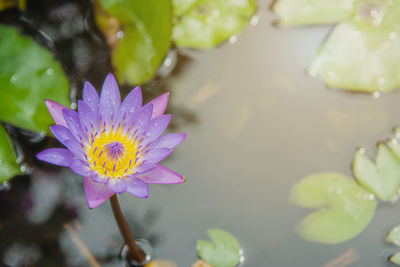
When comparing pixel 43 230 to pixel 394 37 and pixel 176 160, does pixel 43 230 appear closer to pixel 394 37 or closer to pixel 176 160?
pixel 176 160

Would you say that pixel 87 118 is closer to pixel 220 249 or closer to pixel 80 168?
pixel 80 168

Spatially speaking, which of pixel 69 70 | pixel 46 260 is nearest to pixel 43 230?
pixel 46 260

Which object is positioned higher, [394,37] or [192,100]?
[394,37]

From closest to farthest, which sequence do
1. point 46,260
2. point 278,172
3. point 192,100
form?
point 46,260 < point 278,172 < point 192,100

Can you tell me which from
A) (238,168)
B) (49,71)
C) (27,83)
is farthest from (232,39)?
(27,83)

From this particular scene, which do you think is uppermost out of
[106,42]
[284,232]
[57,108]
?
[57,108]

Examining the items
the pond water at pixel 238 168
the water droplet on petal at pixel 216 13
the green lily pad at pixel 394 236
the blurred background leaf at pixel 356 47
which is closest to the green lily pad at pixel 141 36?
the pond water at pixel 238 168

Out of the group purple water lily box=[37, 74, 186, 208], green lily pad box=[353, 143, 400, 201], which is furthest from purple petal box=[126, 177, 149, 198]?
green lily pad box=[353, 143, 400, 201]

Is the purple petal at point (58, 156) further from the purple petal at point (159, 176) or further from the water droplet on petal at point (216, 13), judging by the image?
the water droplet on petal at point (216, 13)
